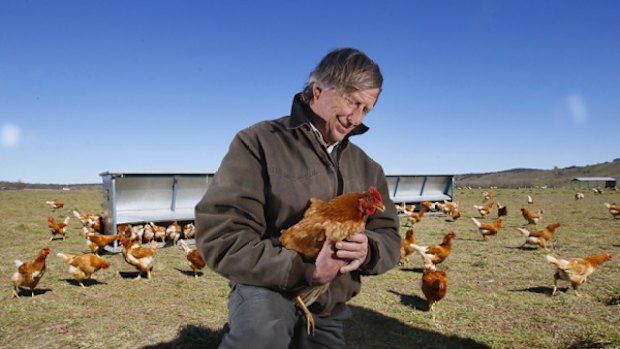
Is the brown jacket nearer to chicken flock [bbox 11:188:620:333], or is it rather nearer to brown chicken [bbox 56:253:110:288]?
chicken flock [bbox 11:188:620:333]

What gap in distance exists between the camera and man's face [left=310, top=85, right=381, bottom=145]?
218 centimetres

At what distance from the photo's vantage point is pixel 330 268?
1.93 metres

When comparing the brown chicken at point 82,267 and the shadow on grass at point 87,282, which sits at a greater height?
the brown chicken at point 82,267

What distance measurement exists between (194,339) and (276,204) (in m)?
2.60

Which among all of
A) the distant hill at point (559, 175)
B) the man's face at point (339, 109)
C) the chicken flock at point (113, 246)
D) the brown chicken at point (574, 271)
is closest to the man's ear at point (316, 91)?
the man's face at point (339, 109)

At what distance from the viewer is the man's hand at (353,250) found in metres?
1.94

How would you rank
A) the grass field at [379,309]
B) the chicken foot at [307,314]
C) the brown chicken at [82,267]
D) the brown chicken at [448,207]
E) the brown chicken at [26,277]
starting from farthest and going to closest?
the brown chicken at [448,207] → the brown chicken at [82,267] → the brown chicken at [26,277] → the grass field at [379,309] → the chicken foot at [307,314]

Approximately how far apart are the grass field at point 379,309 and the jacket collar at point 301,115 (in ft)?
8.37

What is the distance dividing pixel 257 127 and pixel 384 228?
108 cm

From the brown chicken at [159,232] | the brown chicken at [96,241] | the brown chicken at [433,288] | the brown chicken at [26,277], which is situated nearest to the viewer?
the brown chicken at [433,288]

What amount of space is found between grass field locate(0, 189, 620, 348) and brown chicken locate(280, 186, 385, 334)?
2.23 metres

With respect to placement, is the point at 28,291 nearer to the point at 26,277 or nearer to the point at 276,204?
the point at 26,277

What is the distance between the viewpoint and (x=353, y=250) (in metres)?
1.97

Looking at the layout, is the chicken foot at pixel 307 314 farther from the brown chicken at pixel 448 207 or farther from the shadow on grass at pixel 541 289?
the brown chicken at pixel 448 207
